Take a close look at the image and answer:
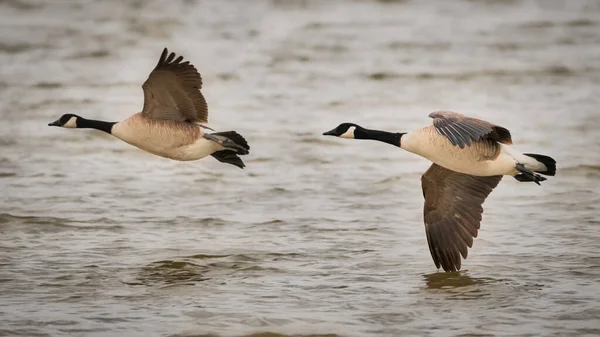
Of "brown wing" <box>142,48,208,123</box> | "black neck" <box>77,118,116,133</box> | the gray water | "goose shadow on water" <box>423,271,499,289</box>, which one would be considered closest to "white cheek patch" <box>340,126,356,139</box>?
the gray water

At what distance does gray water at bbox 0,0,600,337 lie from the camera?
9117mm

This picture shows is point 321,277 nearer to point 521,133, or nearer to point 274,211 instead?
point 274,211

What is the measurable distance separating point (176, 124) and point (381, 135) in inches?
67.7

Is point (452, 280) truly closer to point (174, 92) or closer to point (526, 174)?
point (526, 174)

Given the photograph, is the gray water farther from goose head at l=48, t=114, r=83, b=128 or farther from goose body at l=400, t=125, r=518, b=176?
goose head at l=48, t=114, r=83, b=128

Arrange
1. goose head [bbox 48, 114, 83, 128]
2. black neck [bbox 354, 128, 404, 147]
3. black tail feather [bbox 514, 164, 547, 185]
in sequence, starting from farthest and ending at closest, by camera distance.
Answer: goose head [bbox 48, 114, 83, 128], black neck [bbox 354, 128, 404, 147], black tail feather [bbox 514, 164, 547, 185]

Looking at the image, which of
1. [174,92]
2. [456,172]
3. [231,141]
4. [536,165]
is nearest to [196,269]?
[231,141]

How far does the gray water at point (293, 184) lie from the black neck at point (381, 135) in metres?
1.03

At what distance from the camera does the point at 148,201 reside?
1231 centimetres

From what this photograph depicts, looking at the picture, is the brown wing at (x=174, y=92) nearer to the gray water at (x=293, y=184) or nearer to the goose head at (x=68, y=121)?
the goose head at (x=68, y=121)

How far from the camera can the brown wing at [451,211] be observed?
32.9 feet

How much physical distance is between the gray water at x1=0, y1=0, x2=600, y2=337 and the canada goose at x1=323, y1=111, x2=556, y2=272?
29 cm

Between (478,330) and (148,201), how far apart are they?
4709 millimetres

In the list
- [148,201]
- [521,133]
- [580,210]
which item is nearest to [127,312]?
[148,201]
